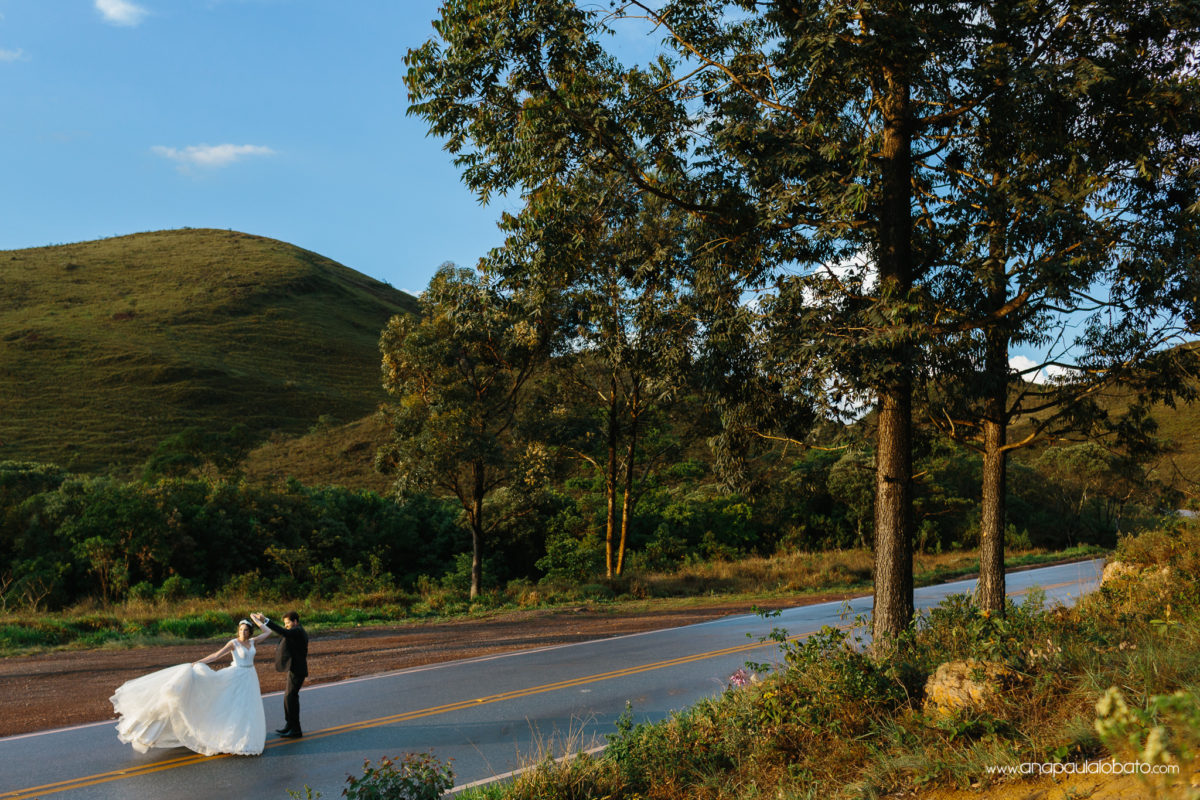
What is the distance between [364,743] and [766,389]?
6.07 meters

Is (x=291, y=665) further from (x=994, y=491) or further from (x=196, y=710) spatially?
(x=994, y=491)

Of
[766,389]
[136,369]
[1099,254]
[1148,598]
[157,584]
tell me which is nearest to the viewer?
[1099,254]

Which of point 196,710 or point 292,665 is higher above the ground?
point 292,665

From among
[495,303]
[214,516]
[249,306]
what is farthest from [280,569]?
[249,306]

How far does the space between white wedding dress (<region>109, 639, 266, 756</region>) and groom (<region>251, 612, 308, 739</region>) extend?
0.51 meters

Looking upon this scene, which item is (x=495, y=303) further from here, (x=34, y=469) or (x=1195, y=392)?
(x=34, y=469)

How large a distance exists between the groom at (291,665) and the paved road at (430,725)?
21 cm

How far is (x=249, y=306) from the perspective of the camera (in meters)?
93.4

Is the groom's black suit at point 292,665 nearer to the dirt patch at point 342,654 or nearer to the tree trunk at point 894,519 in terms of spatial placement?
the dirt patch at point 342,654

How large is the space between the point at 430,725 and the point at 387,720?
0.62m

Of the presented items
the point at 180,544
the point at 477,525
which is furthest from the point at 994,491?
the point at 180,544

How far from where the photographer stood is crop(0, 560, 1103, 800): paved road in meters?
7.76

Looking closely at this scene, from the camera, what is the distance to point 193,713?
8742mm

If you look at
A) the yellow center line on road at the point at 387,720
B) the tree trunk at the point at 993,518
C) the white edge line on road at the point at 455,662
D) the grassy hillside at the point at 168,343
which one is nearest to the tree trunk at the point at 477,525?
the white edge line on road at the point at 455,662
